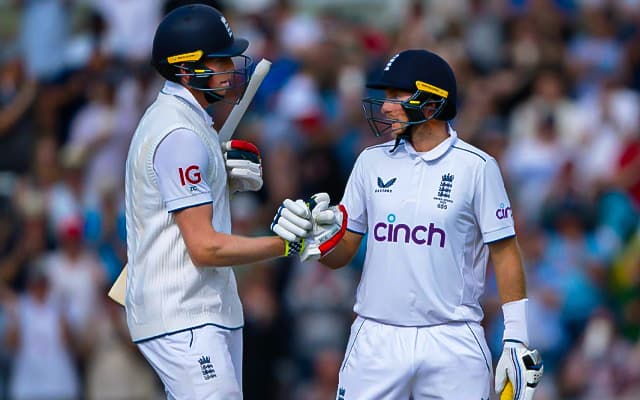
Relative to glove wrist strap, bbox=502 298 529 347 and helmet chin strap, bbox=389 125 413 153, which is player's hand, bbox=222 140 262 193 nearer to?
helmet chin strap, bbox=389 125 413 153

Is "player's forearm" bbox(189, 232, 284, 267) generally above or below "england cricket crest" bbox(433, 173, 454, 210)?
below

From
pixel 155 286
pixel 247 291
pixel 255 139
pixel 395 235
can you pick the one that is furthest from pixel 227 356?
pixel 255 139

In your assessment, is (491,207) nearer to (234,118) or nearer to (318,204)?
(318,204)

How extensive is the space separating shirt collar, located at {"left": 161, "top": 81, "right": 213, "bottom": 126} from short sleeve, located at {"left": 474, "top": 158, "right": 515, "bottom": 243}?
1.34 metres

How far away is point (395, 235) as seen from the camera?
6.58 meters

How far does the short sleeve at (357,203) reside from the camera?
6.83m

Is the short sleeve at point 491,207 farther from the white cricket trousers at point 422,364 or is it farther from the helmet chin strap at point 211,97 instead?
the helmet chin strap at point 211,97

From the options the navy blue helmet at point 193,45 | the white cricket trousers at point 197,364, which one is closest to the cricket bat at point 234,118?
the navy blue helmet at point 193,45

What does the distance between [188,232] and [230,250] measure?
0.21 metres

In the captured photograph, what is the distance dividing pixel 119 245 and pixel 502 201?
20.8ft

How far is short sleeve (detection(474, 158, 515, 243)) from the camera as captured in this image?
6.50 meters

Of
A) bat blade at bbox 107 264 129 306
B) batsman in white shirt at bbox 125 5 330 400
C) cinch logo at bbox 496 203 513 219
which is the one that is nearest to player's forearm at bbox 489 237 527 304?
cinch logo at bbox 496 203 513 219

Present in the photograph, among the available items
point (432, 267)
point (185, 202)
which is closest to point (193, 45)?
point (185, 202)

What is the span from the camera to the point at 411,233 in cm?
655
